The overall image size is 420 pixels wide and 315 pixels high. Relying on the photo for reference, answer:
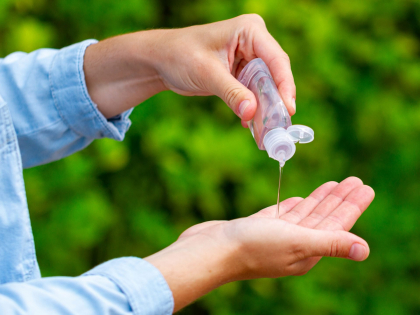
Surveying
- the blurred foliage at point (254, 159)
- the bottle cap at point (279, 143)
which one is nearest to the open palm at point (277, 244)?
the bottle cap at point (279, 143)

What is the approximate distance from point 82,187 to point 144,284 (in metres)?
0.89

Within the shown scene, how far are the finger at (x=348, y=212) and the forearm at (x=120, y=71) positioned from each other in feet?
1.58

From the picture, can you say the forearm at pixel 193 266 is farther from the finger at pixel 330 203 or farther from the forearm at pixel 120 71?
the forearm at pixel 120 71

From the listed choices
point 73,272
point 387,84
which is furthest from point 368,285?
point 73,272

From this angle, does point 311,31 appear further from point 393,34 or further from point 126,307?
point 126,307

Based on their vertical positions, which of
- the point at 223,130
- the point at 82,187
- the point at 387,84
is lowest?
the point at 82,187

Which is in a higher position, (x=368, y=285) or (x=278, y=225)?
(x=278, y=225)

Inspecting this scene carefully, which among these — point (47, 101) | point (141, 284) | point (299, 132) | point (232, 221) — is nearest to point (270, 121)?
point (299, 132)

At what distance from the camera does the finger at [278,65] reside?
0.79 meters

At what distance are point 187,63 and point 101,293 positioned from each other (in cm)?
48

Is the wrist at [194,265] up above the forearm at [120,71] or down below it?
below

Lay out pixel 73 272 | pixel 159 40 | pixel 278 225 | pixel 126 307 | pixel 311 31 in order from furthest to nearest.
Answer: pixel 73 272
pixel 311 31
pixel 159 40
pixel 278 225
pixel 126 307

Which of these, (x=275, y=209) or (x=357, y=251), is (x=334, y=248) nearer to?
(x=357, y=251)

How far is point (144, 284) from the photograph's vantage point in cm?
64
